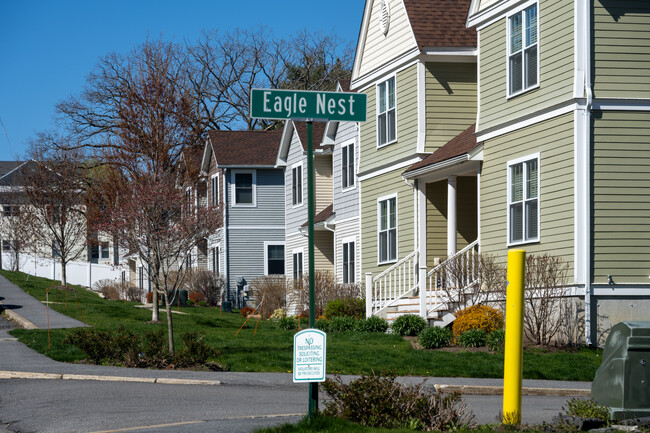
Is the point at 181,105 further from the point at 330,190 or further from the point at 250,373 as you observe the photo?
the point at 250,373

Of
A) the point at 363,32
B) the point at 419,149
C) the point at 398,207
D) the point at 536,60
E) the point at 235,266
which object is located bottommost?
the point at 235,266

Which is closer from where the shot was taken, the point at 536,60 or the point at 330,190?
the point at 536,60

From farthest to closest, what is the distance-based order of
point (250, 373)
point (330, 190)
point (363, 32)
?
1. point (330, 190)
2. point (363, 32)
3. point (250, 373)

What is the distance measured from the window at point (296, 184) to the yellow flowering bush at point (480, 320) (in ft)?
63.0

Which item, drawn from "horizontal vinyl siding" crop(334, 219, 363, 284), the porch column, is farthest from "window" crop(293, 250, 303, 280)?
the porch column

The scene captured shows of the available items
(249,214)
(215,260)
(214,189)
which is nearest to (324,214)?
(249,214)

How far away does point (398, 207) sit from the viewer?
26.2 meters

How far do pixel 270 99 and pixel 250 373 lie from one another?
7652 millimetres

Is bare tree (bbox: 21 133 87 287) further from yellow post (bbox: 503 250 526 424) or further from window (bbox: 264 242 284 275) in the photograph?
yellow post (bbox: 503 250 526 424)

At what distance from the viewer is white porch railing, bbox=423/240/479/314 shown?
21.3m

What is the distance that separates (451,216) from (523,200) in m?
3.19

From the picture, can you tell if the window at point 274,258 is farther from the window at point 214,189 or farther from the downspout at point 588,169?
the downspout at point 588,169

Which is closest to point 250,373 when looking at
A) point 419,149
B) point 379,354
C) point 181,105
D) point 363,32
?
point 379,354

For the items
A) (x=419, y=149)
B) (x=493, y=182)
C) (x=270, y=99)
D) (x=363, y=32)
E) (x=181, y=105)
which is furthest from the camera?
(x=181, y=105)
